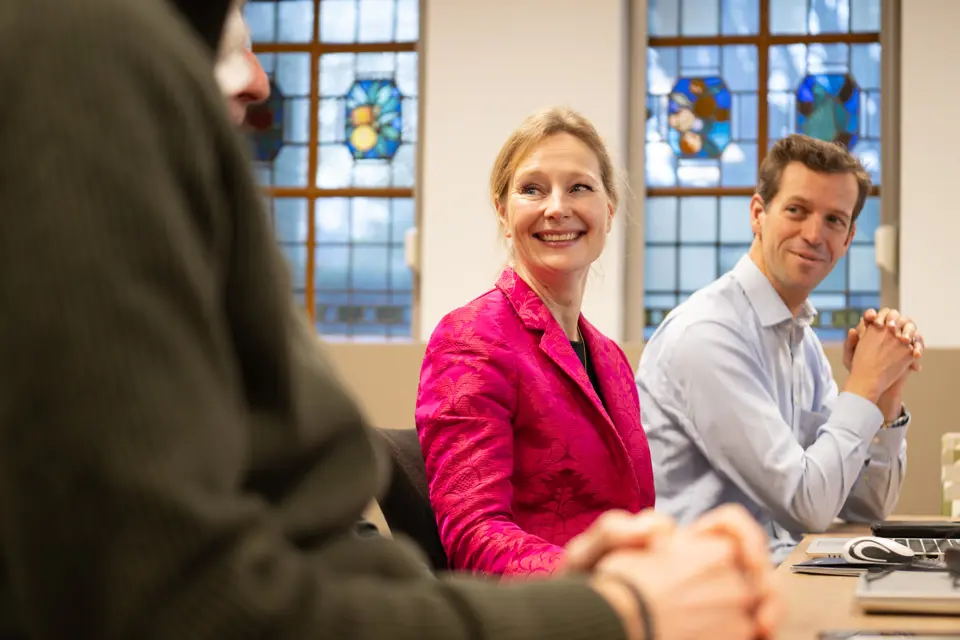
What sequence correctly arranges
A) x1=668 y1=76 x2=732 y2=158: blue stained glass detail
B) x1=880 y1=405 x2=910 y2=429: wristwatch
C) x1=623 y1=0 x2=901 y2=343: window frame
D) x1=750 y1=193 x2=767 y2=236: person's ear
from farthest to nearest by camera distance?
x1=668 y1=76 x2=732 y2=158: blue stained glass detail < x1=623 y1=0 x2=901 y2=343: window frame < x1=750 y1=193 x2=767 y2=236: person's ear < x1=880 y1=405 x2=910 y2=429: wristwatch

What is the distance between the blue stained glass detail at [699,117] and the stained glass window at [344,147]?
130cm

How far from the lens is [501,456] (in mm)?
1836

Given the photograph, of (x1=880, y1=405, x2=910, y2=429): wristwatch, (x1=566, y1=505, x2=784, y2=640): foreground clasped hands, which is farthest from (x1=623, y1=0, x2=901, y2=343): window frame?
A: (x1=566, y1=505, x2=784, y2=640): foreground clasped hands

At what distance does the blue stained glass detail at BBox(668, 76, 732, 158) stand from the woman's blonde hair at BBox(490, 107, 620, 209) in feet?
10.6

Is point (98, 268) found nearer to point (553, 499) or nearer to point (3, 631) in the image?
point (3, 631)

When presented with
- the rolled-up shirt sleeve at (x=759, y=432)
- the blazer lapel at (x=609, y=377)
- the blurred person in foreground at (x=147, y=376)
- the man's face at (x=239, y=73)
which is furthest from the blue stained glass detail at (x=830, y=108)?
the blurred person in foreground at (x=147, y=376)

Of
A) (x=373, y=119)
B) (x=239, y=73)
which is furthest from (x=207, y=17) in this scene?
(x=373, y=119)

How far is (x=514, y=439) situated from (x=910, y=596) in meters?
0.87

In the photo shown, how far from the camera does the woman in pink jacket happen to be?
1788 mm

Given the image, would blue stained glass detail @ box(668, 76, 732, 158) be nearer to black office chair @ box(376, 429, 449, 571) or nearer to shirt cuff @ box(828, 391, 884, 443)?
shirt cuff @ box(828, 391, 884, 443)

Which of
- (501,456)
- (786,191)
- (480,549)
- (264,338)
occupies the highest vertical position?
(786,191)

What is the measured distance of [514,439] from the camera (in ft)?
6.37

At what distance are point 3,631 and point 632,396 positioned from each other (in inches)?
70.2

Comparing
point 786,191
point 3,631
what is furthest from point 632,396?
point 3,631
